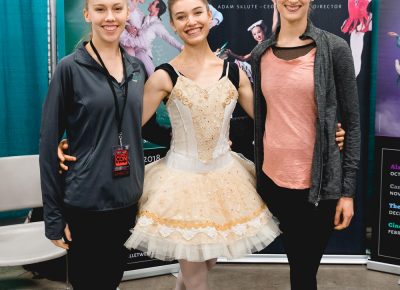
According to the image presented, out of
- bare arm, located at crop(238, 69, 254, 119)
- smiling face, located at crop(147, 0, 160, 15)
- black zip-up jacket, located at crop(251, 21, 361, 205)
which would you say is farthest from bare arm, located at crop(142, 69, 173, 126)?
smiling face, located at crop(147, 0, 160, 15)

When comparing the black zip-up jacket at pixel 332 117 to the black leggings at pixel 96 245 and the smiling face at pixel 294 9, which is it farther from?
the black leggings at pixel 96 245

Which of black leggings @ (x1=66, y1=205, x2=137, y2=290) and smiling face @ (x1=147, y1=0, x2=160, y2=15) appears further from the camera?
smiling face @ (x1=147, y1=0, x2=160, y2=15)

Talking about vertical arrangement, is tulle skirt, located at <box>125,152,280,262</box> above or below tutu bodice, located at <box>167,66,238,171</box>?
below

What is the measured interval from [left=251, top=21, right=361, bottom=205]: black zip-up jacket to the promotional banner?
1.47 m

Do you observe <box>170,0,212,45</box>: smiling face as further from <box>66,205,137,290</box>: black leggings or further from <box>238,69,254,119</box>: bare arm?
<box>66,205,137,290</box>: black leggings

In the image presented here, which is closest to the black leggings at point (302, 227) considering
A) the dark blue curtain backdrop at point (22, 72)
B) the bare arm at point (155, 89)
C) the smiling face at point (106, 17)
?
the bare arm at point (155, 89)

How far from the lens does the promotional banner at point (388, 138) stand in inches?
126

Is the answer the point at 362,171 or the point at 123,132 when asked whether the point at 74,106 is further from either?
the point at 362,171

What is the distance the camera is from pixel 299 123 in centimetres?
A: 196

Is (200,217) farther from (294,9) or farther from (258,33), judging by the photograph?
(258,33)

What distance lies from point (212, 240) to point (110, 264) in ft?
1.33

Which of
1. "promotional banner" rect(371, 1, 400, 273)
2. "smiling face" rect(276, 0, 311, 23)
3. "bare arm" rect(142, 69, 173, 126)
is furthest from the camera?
"promotional banner" rect(371, 1, 400, 273)

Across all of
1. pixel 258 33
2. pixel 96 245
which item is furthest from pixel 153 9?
pixel 96 245

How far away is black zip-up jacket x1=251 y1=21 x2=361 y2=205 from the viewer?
1885 mm
